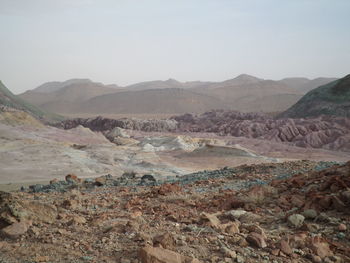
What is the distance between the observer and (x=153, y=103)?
199 feet

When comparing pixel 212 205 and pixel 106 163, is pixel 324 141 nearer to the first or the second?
pixel 106 163

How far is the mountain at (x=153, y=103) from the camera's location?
57.4m

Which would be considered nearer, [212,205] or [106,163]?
[212,205]

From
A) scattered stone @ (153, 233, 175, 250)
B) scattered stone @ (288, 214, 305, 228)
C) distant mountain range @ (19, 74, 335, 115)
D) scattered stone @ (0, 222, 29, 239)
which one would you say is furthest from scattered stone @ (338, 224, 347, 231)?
distant mountain range @ (19, 74, 335, 115)

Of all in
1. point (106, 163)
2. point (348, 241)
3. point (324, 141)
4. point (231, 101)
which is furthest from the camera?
point (231, 101)

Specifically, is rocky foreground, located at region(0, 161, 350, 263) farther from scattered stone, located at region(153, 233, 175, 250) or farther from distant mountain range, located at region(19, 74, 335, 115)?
distant mountain range, located at region(19, 74, 335, 115)

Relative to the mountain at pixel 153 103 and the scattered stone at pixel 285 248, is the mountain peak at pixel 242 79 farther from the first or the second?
the scattered stone at pixel 285 248

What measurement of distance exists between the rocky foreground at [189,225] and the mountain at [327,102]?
20.8m

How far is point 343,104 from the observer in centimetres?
2645

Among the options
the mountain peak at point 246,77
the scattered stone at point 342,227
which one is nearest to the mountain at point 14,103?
the scattered stone at point 342,227

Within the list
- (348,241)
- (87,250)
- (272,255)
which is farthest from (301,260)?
(87,250)

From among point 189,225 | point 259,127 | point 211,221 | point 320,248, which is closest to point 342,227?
point 320,248

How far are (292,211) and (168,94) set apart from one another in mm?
59142

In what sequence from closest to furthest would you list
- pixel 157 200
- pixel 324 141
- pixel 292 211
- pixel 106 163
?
pixel 292 211, pixel 157 200, pixel 106 163, pixel 324 141
